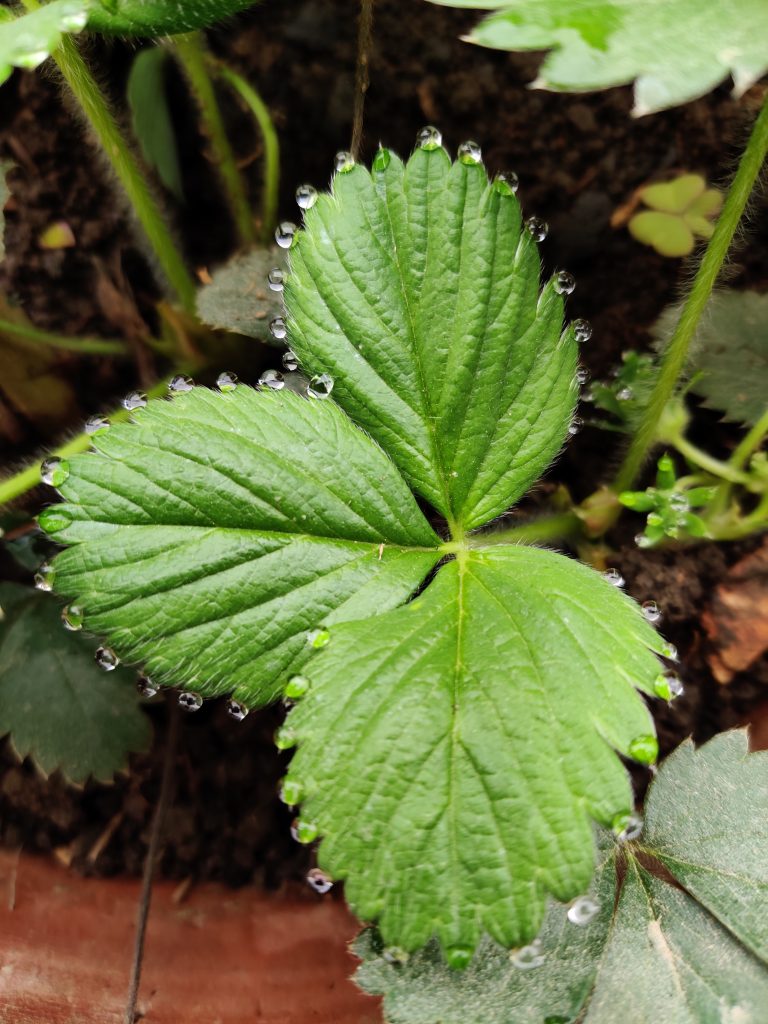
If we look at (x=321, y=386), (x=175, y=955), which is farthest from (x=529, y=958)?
(x=321, y=386)

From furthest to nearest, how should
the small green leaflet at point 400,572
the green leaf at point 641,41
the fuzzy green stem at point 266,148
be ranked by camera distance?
the fuzzy green stem at point 266,148 → the small green leaflet at point 400,572 → the green leaf at point 641,41

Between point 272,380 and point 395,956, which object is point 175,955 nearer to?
point 395,956

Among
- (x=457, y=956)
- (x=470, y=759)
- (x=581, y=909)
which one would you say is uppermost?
(x=470, y=759)

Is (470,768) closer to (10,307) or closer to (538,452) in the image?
(538,452)

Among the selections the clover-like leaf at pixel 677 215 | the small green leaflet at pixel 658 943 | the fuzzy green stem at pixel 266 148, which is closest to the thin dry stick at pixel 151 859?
the small green leaflet at pixel 658 943

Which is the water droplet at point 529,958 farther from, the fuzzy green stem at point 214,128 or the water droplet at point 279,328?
the fuzzy green stem at point 214,128

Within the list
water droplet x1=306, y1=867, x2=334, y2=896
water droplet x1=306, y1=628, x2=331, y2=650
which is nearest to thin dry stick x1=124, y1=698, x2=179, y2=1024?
water droplet x1=306, y1=867, x2=334, y2=896

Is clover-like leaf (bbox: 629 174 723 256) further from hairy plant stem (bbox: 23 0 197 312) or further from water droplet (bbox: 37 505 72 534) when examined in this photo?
water droplet (bbox: 37 505 72 534)
